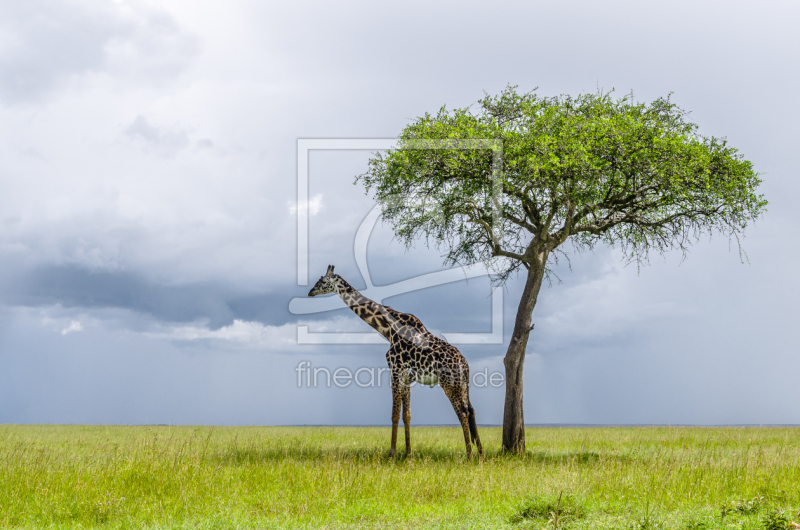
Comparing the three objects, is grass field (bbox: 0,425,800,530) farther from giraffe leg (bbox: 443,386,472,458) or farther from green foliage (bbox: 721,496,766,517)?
giraffe leg (bbox: 443,386,472,458)

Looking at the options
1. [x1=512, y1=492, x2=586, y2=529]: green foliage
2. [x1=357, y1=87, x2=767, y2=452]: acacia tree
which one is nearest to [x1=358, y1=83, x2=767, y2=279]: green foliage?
[x1=357, y1=87, x2=767, y2=452]: acacia tree

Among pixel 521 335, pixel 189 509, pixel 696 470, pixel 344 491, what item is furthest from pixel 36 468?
pixel 696 470

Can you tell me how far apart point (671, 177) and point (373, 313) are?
8.93m

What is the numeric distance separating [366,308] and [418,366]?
2.36m

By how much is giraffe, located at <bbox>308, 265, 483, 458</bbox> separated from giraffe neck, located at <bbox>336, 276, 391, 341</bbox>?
3cm

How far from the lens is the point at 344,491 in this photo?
391 inches

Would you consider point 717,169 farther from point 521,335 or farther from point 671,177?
point 521,335

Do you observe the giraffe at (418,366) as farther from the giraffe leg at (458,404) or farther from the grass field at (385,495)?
the grass field at (385,495)

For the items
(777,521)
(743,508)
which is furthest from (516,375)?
(777,521)

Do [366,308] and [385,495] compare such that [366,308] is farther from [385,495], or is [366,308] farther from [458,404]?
[385,495]

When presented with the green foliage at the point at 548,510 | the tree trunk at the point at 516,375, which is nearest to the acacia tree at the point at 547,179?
the tree trunk at the point at 516,375

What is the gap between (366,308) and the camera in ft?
53.1

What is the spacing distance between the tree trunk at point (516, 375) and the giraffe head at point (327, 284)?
18.0 feet

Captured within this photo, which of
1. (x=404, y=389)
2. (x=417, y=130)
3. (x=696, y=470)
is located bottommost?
(x=696, y=470)
